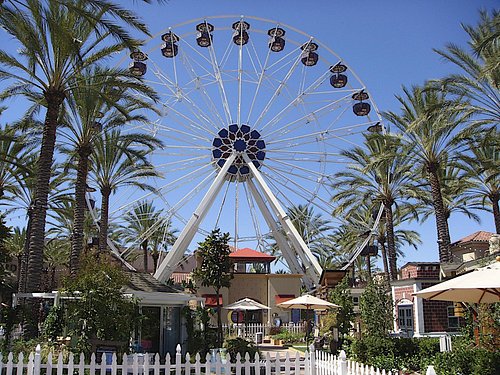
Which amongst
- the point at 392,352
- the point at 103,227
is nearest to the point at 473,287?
the point at 392,352

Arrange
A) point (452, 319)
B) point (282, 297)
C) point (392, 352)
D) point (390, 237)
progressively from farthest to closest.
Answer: point (282, 297)
point (390, 237)
point (452, 319)
point (392, 352)

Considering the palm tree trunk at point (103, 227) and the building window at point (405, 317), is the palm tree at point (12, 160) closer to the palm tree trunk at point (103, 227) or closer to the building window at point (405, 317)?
the palm tree trunk at point (103, 227)

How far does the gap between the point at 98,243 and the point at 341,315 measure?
14164 mm

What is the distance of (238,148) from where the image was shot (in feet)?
111

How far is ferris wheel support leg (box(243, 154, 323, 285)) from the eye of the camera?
3186 centimetres

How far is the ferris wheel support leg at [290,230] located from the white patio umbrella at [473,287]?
71.1 feet

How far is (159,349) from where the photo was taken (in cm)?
1967

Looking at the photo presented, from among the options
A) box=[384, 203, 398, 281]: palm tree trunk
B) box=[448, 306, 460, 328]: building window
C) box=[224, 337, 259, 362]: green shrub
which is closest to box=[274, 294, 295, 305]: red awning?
box=[384, 203, 398, 281]: palm tree trunk

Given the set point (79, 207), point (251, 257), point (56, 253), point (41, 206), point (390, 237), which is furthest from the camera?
point (56, 253)

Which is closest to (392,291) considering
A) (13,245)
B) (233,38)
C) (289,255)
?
(289,255)

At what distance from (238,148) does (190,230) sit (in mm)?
5819

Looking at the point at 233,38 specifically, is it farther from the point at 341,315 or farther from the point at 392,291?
the point at 341,315

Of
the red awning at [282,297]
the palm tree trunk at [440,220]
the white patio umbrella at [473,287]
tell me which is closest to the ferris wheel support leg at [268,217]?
the red awning at [282,297]

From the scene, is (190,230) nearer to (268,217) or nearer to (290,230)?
(268,217)
